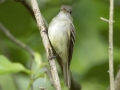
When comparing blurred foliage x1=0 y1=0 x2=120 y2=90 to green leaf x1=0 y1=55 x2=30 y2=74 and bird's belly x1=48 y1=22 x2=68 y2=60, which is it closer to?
bird's belly x1=48 y1=22 x2=68 y2=60

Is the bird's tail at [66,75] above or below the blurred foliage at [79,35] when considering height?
below

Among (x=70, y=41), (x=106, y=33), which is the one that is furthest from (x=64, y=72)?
(x=106, y=33)

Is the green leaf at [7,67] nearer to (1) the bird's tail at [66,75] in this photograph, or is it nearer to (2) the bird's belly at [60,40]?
(1) the bird's tail at [66,75]

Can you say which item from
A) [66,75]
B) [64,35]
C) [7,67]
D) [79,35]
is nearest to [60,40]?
[64,35]

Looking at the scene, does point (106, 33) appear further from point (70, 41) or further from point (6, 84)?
point (6, 84)

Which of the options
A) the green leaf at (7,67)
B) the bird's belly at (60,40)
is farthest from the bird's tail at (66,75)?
the green leaf at (7,67)
